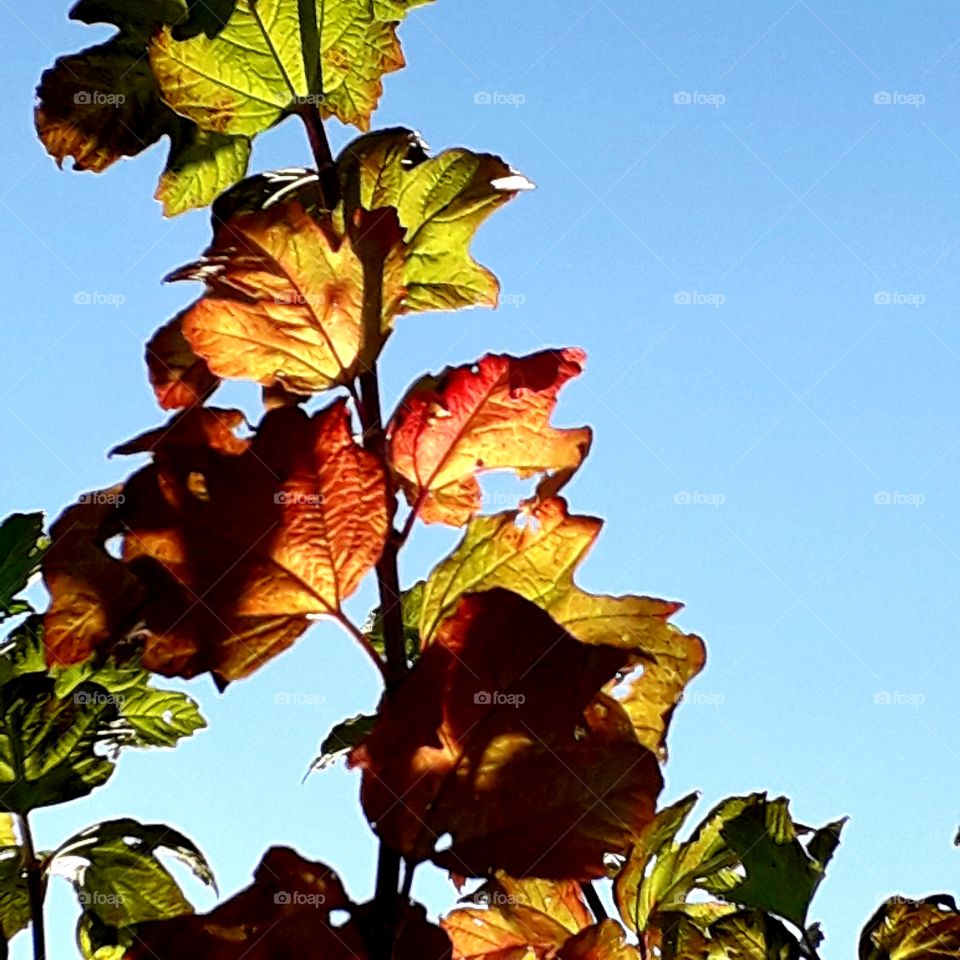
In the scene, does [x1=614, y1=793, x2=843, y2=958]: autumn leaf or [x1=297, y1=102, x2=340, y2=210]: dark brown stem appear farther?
[x1=614, y1=793, x2=843, y2=958]: autumn leaf

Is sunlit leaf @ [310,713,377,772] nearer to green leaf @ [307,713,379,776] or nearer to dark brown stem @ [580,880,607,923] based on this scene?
green leaf @ [307,713,379,776]

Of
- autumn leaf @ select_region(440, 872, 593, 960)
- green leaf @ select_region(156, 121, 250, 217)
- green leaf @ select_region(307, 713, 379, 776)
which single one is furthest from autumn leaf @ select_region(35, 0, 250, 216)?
autumn leaf @ select_region(440, 872, 593, 960)

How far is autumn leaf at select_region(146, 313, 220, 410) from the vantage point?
27.4 inches

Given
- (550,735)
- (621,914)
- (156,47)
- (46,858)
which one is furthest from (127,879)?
(156,47)

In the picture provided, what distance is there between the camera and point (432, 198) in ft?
2.27

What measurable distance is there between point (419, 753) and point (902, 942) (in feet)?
1.57

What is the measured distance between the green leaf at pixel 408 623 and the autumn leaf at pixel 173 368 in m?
0.18

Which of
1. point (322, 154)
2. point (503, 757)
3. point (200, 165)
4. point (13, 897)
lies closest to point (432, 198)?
point (322, 154)

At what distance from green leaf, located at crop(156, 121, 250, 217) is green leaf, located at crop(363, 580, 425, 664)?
0.30 meters

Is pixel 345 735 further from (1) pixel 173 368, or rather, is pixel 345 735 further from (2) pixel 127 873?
(1) pixel 173 368

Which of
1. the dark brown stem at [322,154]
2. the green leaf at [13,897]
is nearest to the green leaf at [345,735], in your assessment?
the green leaf at [13,897]

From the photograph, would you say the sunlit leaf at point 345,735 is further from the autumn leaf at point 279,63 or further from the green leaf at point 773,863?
the autumn leaf at point 279,63

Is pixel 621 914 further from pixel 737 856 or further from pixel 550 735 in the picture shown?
pixel 550 735

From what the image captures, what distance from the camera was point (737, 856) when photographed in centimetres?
87
